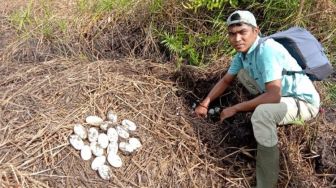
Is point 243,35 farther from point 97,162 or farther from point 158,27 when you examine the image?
point 158,27

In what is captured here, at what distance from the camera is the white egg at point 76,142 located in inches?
99.9

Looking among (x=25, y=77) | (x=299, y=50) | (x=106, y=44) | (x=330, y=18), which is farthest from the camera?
(x=106, y=44)

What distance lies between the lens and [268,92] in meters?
2.57

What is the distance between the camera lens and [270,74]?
2523 mm

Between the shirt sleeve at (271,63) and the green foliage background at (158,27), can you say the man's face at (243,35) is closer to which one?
the shirt sleeve at (271,63)

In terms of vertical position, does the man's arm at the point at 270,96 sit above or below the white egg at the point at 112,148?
above

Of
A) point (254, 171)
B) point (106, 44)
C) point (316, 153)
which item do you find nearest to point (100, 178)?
point (254, 171)

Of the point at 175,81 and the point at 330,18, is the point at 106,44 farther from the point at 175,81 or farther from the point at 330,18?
the point at 330,18

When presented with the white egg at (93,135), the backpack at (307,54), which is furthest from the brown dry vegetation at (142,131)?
the backpack at (307,54)

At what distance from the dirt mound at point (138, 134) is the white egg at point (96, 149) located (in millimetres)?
77

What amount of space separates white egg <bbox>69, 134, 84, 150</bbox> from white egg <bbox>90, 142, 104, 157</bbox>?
63mm

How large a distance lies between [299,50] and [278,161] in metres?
0.70

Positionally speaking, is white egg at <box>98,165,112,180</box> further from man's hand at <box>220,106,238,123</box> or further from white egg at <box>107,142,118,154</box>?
man's hand at <box>220,106,238,123</box>

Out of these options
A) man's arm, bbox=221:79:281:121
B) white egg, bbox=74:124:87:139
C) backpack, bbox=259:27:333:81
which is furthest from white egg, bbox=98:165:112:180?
backpack, bbox=259:27:333:81
